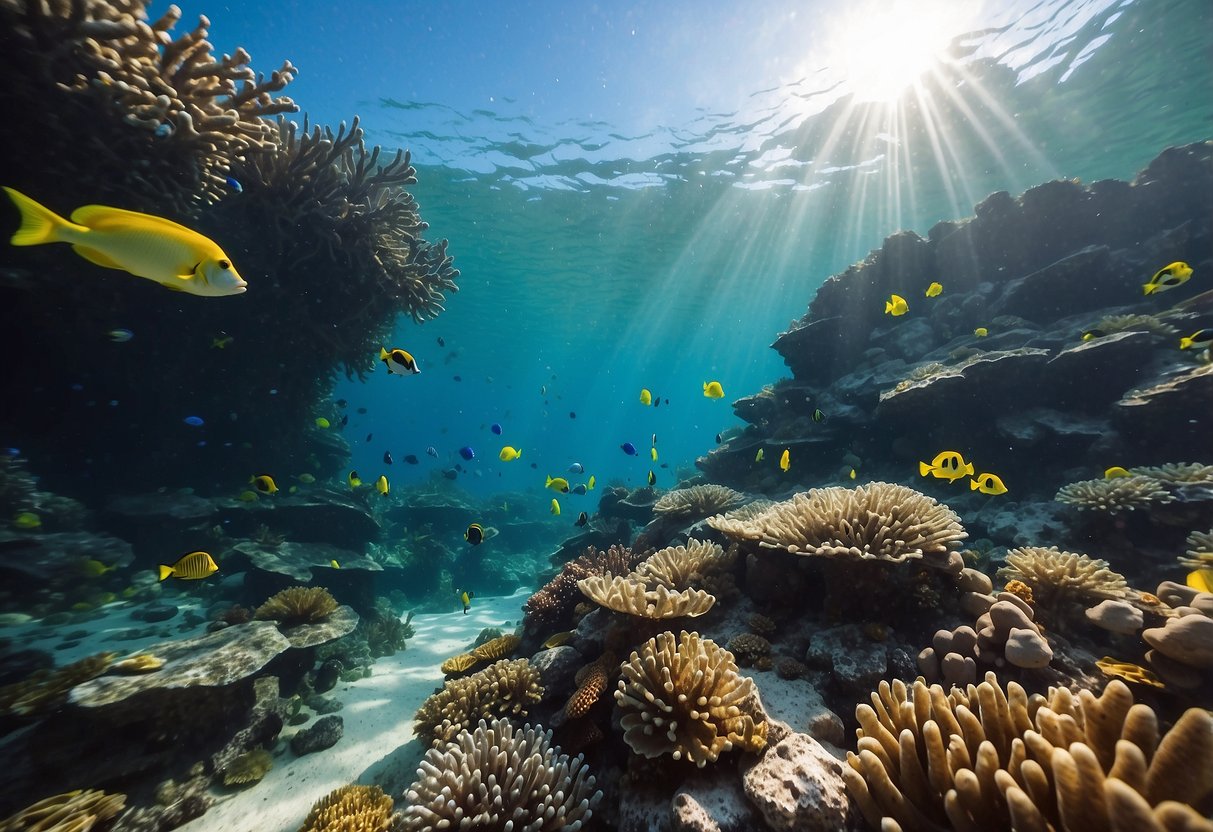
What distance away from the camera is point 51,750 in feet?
14.8

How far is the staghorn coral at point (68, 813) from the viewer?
3696 millimetres

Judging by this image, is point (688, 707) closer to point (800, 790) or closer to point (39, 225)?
point (800, 790)

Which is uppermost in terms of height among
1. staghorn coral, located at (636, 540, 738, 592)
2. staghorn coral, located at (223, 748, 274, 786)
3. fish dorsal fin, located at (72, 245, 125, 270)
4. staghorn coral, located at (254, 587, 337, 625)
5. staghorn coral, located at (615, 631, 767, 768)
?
fish dorsal fin, located at (72, 245, 125, 270)

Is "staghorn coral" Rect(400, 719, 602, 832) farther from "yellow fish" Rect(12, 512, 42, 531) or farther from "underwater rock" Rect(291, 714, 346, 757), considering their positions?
"yellow fish" Rect(12, 512, 42, 531)

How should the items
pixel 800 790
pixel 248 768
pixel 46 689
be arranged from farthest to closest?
1. pixel 248 768
2. pixel 46 689
3. pixel 800 790

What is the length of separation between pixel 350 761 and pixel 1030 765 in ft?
20.7

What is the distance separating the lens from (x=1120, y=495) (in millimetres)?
5977

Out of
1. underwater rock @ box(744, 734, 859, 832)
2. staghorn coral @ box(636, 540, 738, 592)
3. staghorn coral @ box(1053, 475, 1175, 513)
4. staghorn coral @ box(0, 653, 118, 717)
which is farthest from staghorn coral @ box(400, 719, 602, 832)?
staghorn coral @ box(1053, 475, 1175, 513)

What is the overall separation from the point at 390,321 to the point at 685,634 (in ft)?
33.6

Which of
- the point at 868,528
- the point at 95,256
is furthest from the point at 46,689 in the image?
the point at 868,528

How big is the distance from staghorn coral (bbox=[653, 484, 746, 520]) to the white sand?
16.2ft

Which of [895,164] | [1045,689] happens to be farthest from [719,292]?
[1045,689]

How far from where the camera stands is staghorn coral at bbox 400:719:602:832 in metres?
2.73

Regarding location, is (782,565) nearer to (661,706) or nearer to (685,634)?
(685,634)
